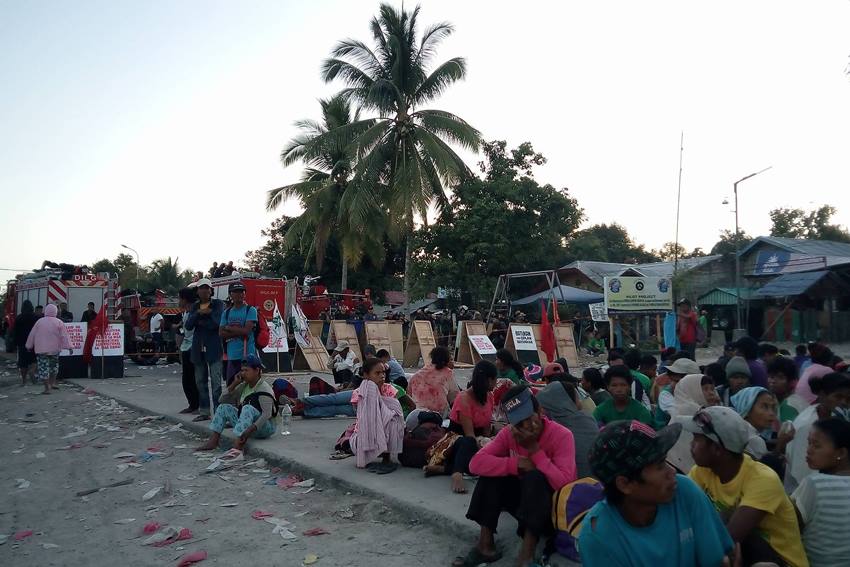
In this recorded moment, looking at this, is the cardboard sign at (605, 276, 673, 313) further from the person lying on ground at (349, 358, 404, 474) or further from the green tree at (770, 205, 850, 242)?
the green tree at (770, 205, 850, 242)

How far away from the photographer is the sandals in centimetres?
450

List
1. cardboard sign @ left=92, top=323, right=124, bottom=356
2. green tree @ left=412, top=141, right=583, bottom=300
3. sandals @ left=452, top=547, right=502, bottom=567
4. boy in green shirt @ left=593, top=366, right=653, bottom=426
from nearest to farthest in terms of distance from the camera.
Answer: sandals @ left=452, top=547, right=502, bottom=567
boy in green shirt @ left=593, top=366, right=653, bottom=426
cardboard sign @ left=92, top=323, right=124, bottom=356
green tree @ left=412, top=141, right=583, bottom=300

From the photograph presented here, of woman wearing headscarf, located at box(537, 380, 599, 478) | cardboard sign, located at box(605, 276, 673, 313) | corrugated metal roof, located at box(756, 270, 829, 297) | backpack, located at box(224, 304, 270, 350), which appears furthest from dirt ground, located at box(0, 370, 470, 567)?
corrugated metal roof, located at box(756, 270, 829, 297)

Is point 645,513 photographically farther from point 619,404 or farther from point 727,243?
point 727,243

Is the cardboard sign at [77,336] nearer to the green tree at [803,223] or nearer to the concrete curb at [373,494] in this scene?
the concrete curb at [373,494]

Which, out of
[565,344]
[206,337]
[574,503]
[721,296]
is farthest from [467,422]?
[721,296]

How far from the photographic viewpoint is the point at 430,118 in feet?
79.6

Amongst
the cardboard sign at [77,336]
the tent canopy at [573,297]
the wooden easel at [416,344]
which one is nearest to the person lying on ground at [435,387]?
the wooden easel at [416,344]

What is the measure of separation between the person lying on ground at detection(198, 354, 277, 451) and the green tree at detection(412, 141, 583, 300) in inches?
745

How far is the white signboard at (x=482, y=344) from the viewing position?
18344mm

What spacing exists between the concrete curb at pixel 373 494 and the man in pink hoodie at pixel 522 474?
1.41 feet

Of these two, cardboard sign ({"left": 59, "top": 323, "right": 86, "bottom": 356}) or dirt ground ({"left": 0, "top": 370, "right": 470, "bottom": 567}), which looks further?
cardboard sign ({"left": 59, "top": 323, "right": 86, "bottom": 356})

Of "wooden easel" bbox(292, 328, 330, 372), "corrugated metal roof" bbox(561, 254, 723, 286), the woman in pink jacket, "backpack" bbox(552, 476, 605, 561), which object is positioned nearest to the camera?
"backpack" bbox(552, 476, 605, 561)

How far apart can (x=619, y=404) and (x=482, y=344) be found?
42.5 ft
